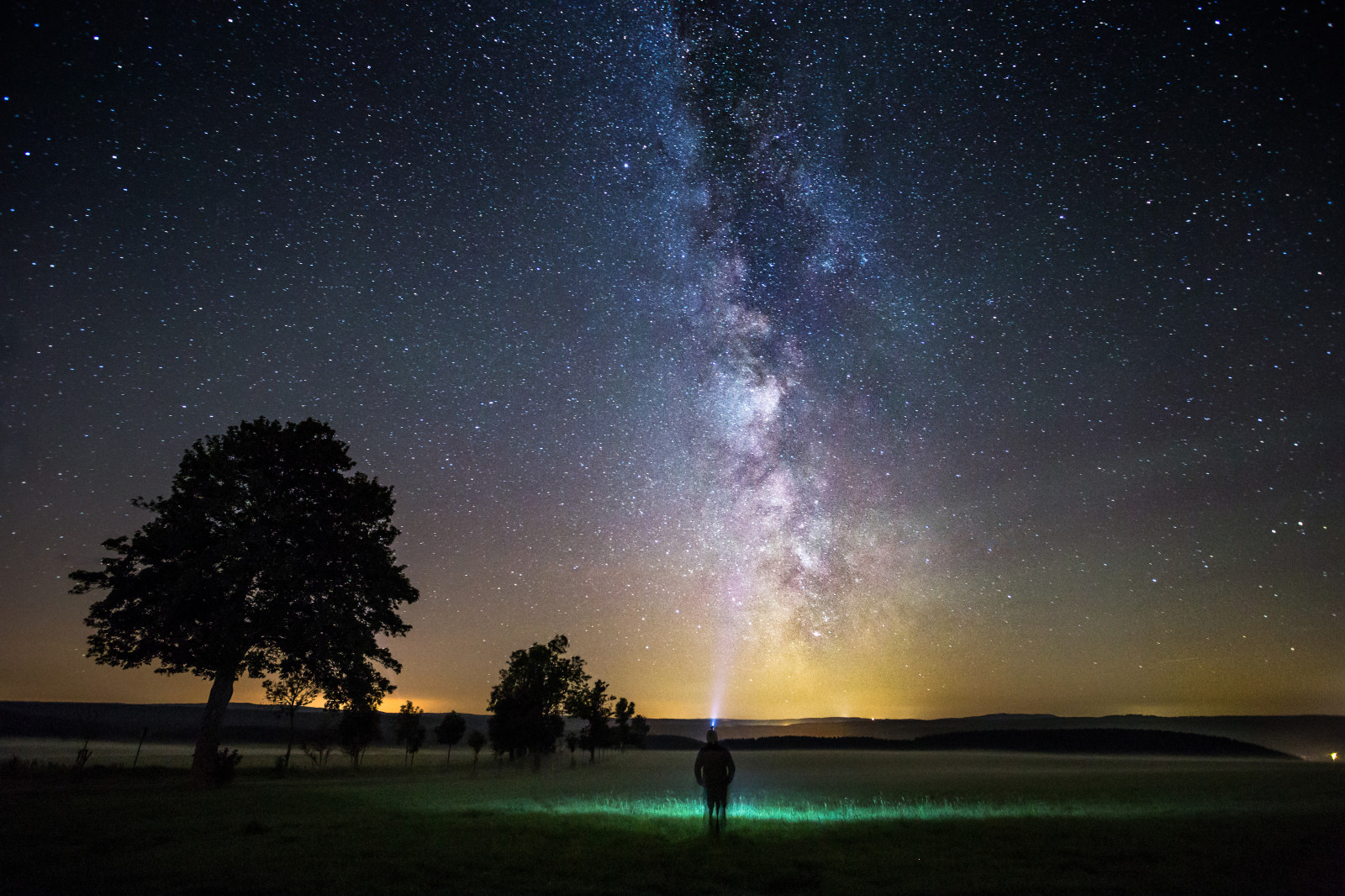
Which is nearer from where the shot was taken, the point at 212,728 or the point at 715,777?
the point at 715,777

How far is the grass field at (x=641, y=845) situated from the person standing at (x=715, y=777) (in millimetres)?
458

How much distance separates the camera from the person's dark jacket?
12.5 m

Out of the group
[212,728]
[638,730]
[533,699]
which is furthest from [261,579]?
[638,730]

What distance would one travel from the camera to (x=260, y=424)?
24422mm

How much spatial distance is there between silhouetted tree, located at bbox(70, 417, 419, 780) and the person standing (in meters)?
15.7

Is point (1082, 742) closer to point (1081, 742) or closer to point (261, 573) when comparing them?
point (1081, 742)

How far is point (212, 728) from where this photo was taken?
22.0 metres

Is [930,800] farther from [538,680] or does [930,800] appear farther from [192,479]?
[538,680]

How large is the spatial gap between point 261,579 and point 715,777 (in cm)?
1844

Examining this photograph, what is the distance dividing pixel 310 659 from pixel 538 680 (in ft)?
92.1

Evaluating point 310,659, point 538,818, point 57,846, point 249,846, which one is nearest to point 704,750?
point 538,818

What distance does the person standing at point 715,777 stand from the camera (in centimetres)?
1245

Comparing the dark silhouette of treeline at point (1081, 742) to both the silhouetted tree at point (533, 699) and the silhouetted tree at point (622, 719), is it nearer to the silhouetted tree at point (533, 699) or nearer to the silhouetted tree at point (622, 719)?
the silhouetted tree at point (622, 719)

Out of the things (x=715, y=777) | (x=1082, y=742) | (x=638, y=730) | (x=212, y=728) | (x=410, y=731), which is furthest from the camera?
(x=1082, y=742)
